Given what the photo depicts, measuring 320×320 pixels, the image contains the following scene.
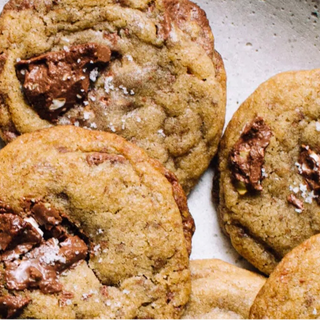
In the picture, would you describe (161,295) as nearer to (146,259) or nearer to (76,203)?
(146,259)

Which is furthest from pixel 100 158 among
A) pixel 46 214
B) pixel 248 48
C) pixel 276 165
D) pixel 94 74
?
pixel 248 48

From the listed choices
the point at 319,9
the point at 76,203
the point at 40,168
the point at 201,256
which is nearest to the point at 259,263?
the point at 201,256

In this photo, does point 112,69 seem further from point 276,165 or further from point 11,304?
point 11,304

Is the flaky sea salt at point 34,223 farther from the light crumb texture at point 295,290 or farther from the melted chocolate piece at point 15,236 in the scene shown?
the light crumb texture at point 295,290

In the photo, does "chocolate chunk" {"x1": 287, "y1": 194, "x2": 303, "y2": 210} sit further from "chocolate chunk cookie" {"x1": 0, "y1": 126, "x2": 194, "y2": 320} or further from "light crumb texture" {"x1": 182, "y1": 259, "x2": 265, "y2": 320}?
"chocolate chunk cookie" {"x1": 0, "y1": 126, "x2": 194, "y2": 320}

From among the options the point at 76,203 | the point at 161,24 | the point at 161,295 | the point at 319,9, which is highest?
the point at 319,9

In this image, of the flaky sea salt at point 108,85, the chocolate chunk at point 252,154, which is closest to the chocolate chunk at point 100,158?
the flaky sea salt at point 108,85
